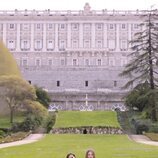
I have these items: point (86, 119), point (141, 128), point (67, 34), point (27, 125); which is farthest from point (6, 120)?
point (67, 34)

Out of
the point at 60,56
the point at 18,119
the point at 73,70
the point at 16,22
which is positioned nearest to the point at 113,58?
the point at 60,56

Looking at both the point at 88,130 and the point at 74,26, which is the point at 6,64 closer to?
the point at 88,130

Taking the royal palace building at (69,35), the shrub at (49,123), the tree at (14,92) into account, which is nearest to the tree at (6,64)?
the tree at (14,92)

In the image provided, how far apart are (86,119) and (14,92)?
305 inches

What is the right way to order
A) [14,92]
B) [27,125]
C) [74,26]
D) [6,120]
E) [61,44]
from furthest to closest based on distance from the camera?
[74,26] → [61,44] → [6,120] → [14,92] → [27,125]

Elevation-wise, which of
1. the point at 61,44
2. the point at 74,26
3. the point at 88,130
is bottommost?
the point at 88,130

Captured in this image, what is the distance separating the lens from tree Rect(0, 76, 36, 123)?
139 feet

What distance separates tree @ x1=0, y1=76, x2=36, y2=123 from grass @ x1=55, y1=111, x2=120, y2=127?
3597mm

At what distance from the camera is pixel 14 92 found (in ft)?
138

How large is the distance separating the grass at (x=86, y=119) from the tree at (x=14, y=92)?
3597 mm

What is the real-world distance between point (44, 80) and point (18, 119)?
24.1 metres

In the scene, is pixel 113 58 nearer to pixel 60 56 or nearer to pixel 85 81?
pixel 60 56

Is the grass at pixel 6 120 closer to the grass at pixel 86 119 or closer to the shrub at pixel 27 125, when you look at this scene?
the shrub at pixel 27 125

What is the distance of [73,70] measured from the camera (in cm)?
6950
